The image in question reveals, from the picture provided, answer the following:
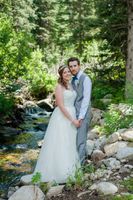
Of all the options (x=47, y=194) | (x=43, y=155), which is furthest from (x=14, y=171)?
(x=47, y=194)

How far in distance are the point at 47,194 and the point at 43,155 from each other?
96 centimetres

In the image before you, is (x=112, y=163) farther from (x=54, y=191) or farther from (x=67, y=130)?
(x=54, y=191)

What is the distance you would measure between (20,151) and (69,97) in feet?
17.2

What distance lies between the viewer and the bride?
698 centimetres

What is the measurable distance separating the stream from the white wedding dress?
5.30 ft

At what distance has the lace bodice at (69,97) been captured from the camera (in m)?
6.87

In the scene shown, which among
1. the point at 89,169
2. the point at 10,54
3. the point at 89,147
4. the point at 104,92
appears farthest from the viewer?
the point at 10,54

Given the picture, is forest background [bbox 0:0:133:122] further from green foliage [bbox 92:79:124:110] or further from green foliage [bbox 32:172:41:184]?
green foliage [bbox 32:172:41:184]

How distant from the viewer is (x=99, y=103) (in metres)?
13.1

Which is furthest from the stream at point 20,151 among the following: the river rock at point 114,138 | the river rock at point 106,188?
the river rock at point 106,188

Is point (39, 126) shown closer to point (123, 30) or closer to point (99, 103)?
point (99, 103)

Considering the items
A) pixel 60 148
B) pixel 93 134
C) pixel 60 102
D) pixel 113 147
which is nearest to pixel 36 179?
pixel 60 148

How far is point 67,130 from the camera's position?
7078 millimetres

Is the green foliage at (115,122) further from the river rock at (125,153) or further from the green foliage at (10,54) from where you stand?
the green foliage at (10,54)
